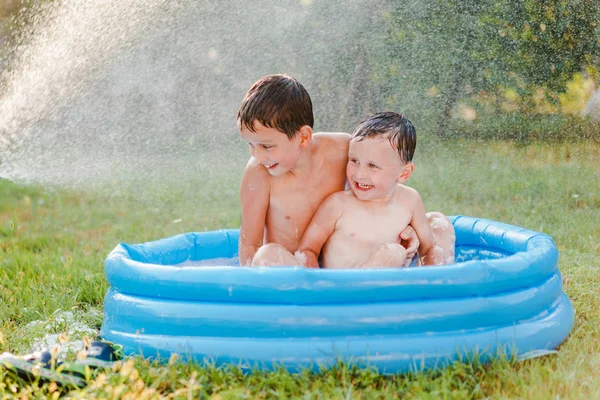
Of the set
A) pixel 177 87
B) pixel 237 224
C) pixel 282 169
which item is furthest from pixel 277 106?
pixel 177 87

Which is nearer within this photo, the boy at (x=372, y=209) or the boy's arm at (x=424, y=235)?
the boy at (x=372, y=209)

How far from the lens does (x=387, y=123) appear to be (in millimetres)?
3020

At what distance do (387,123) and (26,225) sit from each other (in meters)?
4.38

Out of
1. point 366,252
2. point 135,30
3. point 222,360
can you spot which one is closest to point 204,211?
point 135,30

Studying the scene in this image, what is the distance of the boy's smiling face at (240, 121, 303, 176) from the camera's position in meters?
2.92

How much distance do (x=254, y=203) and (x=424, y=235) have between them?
76 cm

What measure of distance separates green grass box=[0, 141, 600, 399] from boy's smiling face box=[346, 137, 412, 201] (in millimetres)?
869

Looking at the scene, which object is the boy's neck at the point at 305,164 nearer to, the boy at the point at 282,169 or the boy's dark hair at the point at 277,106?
the boy at the point at 282,169

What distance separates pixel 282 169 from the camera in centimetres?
304

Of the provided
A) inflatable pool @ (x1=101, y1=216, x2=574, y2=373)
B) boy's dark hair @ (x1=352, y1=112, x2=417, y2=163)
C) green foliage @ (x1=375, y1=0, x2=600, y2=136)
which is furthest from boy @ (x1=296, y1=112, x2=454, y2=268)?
green foliage @ (x1=375, y1=0, x2=600, y2=136)

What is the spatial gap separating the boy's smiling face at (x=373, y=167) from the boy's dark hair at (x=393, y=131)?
0.07 ft

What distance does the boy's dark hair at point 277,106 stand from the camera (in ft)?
9.49

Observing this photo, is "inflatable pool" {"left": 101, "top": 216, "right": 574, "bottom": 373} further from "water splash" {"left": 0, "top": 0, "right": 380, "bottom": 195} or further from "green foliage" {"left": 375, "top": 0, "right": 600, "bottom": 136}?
"green foliage" {"left": 375, "top": 0, "right": 600, "bottom": 136}

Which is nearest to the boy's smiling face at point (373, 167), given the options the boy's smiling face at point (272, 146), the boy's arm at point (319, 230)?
the boy's arm at point (319, 230)
